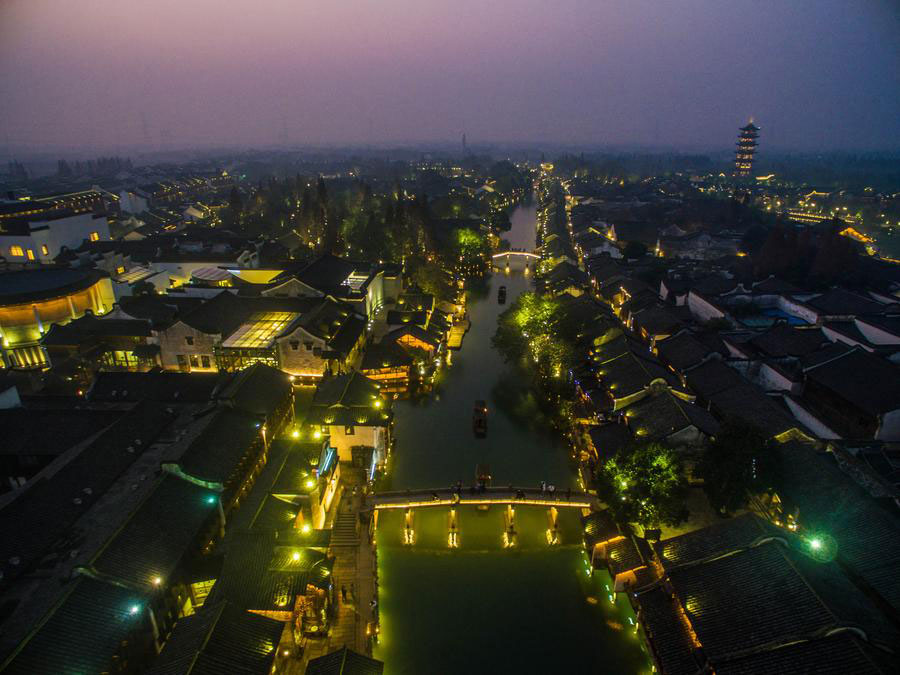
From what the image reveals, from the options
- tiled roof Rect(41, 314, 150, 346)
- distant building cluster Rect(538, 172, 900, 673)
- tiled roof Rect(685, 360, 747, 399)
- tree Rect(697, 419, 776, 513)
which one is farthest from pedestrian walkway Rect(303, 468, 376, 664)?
tiled roof Rect(41, 314, 150, 346)

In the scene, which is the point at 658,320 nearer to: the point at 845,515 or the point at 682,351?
the point at 682,351

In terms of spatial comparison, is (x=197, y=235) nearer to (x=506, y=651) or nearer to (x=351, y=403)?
(x=351, y=403)

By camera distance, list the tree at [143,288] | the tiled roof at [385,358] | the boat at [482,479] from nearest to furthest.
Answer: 1. the boat at [482,479]
2. the tiled roof at [385,358]
3. the tree at [143,288]

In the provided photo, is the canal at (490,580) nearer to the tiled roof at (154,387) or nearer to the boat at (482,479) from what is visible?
the boat at (482,479)

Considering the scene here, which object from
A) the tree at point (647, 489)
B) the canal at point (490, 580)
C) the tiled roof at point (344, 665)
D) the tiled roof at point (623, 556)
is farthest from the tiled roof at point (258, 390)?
the tiled roof at point (623, 556)

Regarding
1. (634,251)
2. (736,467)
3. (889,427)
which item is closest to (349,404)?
(736,467)

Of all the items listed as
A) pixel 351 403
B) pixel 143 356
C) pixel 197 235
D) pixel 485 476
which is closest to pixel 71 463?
pixel 351 403
